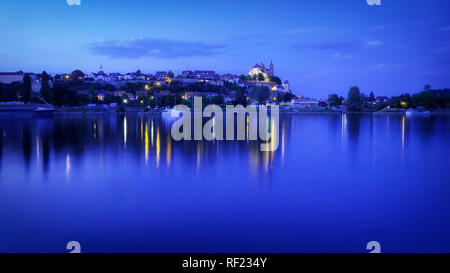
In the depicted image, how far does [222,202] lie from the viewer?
13.3ft

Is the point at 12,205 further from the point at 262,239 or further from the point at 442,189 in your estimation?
the point at 442,189

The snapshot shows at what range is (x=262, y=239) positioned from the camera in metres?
2.97

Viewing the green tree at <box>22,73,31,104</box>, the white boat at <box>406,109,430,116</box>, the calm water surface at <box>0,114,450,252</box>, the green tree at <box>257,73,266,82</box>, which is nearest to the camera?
the calm water surface at <box>0,114,450,252</box>

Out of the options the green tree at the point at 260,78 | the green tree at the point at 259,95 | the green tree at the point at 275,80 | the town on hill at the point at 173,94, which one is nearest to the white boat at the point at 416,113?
the town on hill at the point at 173,94

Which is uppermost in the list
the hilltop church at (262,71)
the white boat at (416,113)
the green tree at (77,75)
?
the hilltop church at (262,71)

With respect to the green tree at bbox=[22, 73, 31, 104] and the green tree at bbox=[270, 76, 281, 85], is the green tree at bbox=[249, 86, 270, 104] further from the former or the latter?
the green tree at bbox=[22, 73, 31, 104]

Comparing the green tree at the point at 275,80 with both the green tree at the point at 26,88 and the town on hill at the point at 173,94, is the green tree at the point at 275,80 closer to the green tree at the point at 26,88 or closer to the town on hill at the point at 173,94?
the town on hill at the point at 173,94

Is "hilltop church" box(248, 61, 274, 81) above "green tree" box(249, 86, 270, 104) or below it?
above

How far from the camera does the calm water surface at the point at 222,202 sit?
2.99m

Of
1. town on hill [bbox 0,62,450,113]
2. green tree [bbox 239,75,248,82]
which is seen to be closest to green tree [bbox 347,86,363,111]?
town on hill [bbox 0,62,450,113]

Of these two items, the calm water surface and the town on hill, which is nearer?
the calm water surface

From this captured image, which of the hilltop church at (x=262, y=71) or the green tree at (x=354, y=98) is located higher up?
the hilltop church at (x=262, y=71)

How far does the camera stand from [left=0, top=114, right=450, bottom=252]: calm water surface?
2990 millimetres

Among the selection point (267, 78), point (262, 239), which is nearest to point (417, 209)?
point (262, 239)
